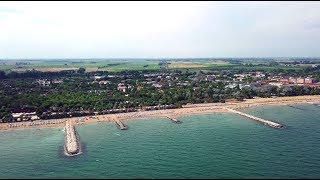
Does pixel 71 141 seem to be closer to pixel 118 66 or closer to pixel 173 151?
pixel 173 151

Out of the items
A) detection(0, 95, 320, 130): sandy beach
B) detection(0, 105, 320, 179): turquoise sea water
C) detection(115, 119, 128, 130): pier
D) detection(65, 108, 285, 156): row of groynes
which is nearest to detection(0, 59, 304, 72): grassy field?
detection(0, 95, 320, 130): sandy beach

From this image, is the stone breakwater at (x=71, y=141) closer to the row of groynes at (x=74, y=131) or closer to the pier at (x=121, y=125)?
the row of groynes at (x=74, y=131)

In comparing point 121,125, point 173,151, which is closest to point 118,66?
point 121,125

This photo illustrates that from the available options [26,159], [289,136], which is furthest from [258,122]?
[26,159]

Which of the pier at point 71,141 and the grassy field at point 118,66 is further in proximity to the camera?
the grassy field at point 118,66

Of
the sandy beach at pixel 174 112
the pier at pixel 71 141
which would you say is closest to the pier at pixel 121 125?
the sandy beach at pixel 174 112

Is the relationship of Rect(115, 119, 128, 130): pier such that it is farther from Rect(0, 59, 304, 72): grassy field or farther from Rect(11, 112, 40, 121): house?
Rect(0, 59, 304, 72): grassy field
